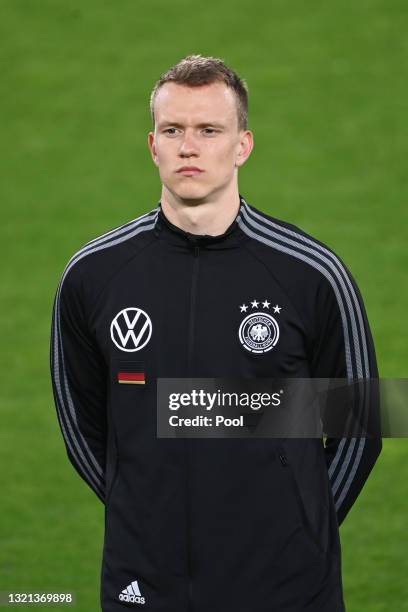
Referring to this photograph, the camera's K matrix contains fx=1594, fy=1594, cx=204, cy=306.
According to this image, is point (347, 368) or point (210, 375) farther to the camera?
point (347, 368)

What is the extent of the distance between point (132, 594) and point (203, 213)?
3.81 feet

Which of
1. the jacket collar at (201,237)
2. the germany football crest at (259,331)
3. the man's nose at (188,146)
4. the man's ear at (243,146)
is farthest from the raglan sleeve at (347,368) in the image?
the man's nose at (188,146)

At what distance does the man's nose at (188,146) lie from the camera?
4707 millimetres

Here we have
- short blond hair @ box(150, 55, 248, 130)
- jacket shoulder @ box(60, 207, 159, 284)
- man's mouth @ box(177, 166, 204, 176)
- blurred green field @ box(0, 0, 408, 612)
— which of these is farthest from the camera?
blurred green field @ box(0, 0, 408, 612)

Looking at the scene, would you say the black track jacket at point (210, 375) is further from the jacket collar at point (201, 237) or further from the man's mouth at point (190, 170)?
the man's mouth at point (190, 170)

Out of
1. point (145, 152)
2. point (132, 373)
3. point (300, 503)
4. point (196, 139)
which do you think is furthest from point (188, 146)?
point (145, 152)

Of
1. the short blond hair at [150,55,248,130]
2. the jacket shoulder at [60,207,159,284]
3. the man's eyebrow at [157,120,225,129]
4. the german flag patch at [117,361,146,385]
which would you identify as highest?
the short blond hair at [150,55,248,130]

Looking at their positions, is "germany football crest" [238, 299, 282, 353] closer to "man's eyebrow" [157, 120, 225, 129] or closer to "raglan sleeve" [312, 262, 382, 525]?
"raglan sleeve" [312, 262, 382, 525]

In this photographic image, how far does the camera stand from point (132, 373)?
483cm

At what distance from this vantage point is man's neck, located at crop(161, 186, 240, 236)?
4.81 m

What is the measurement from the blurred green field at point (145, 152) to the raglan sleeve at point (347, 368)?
3.32 meters

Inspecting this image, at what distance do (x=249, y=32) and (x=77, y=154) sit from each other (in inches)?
83.3

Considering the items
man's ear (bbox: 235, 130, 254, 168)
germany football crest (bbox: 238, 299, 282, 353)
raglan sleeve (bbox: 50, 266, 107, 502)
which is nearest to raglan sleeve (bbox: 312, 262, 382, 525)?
germany football crest (bbox: 238, 299, 282, 353)

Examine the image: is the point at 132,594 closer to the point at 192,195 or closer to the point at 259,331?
the point at 259,331
